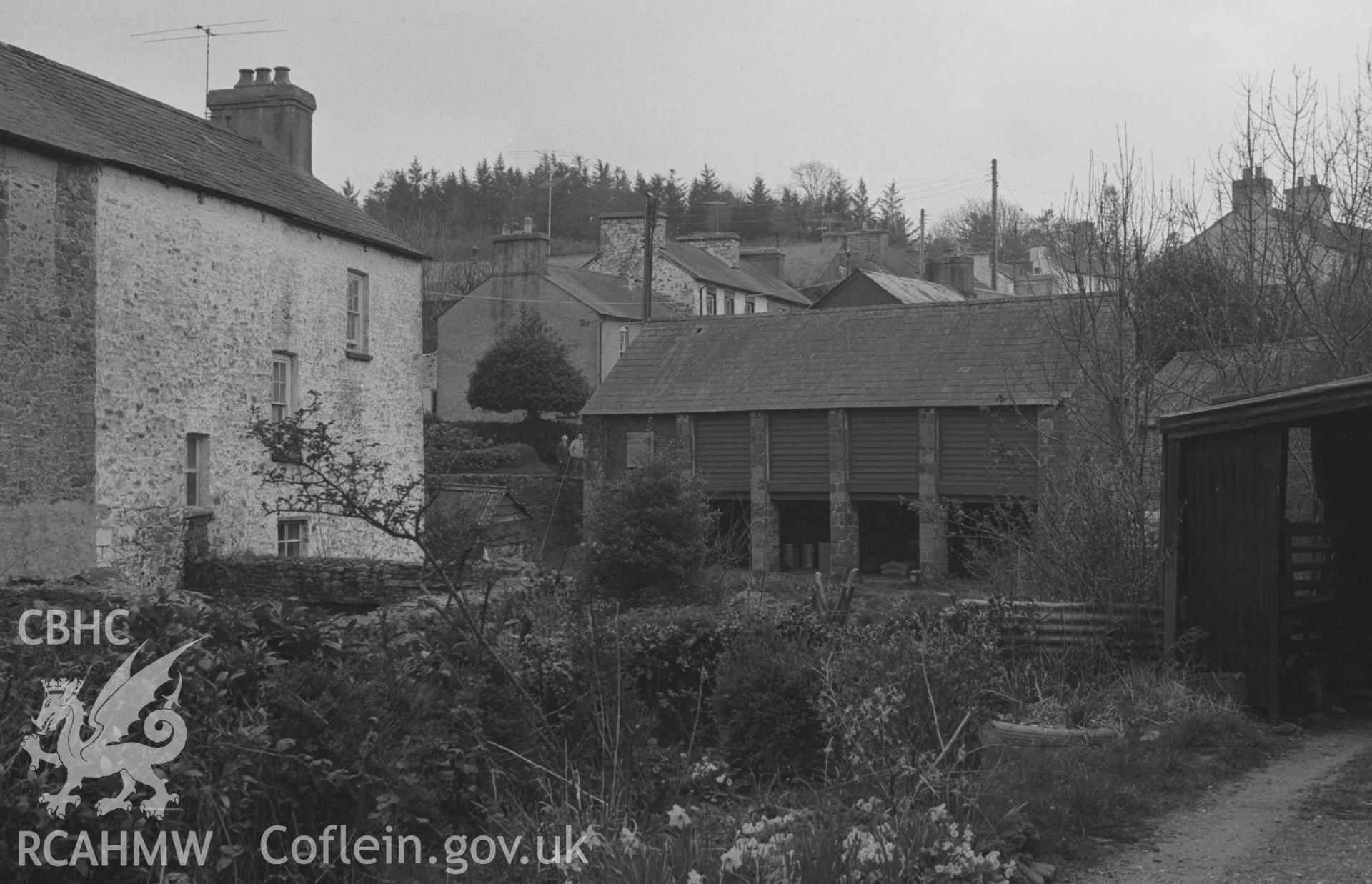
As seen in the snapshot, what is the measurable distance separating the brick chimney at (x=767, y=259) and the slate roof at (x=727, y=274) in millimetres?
1240

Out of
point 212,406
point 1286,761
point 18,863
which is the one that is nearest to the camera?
point 18,863

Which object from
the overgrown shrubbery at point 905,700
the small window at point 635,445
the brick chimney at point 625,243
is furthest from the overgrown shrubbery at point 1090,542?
the brick chimney at point 625,243

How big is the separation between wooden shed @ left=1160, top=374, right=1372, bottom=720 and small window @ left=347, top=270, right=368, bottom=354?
18806 mm

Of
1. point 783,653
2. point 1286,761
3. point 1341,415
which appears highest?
point 1341,415

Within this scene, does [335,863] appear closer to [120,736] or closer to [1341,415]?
[120,736]

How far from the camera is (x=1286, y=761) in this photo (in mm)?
9156

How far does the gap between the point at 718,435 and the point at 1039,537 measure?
21814mm

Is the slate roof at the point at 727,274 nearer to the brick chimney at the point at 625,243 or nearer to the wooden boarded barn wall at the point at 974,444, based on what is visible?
the brick chimney at the point at 625,243

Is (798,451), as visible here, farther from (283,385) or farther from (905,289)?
(905,289)

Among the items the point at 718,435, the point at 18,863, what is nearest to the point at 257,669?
the point at 18,863

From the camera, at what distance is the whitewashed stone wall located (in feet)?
63.1

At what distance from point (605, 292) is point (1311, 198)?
35.3 m

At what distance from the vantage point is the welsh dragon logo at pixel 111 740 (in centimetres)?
570

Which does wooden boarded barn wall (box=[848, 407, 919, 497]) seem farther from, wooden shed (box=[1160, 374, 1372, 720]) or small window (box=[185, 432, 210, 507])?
wooden shed (box=[1160, 374, 1372, 720])
